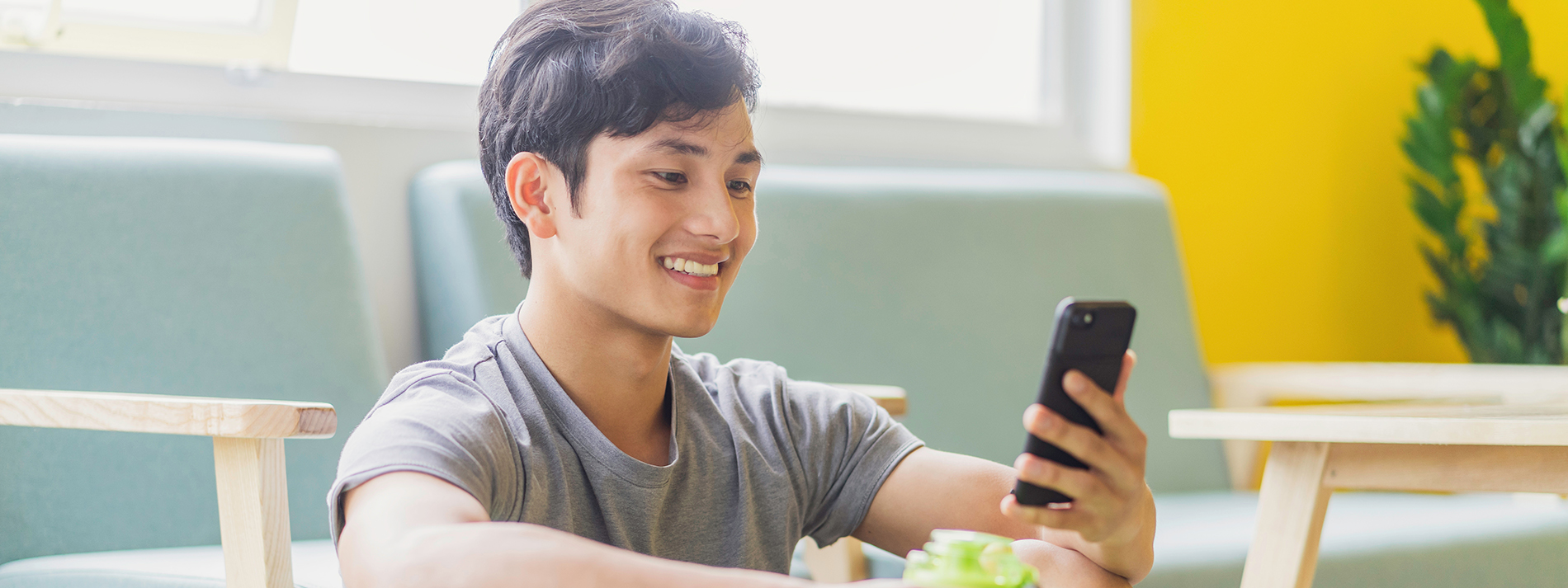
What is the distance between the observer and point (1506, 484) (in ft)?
4.15

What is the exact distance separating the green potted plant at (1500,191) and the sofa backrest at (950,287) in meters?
0.76

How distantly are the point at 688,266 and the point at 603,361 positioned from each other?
106 millimetres

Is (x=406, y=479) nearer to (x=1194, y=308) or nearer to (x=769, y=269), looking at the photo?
(x=769, y=269)

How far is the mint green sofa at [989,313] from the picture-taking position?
1793 mm

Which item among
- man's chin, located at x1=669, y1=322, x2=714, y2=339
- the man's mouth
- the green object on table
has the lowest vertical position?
the green object on table

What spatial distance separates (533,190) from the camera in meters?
1.08

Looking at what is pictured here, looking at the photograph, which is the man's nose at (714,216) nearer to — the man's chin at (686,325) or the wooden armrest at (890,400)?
the man's chin at (686,325)

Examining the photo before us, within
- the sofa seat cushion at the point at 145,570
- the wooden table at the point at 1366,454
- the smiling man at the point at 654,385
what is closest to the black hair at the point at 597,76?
the smiling man at the point at 654,385

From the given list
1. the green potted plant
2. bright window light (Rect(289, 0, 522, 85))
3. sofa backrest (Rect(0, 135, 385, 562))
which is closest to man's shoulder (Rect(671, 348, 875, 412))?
sofa backrest (Rect(0, 135, 385, 562))

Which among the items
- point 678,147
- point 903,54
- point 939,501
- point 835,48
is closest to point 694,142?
point 678,147

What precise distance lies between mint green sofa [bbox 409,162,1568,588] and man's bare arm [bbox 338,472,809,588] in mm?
Answer: 850

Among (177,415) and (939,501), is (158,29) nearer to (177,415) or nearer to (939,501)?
(177,415)

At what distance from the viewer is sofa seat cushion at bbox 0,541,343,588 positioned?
126cm

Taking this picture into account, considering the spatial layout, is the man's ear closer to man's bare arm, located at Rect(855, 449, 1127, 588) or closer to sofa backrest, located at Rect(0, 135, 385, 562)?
man's bare arm, located at Rect(855, 449, 1127, 588)
